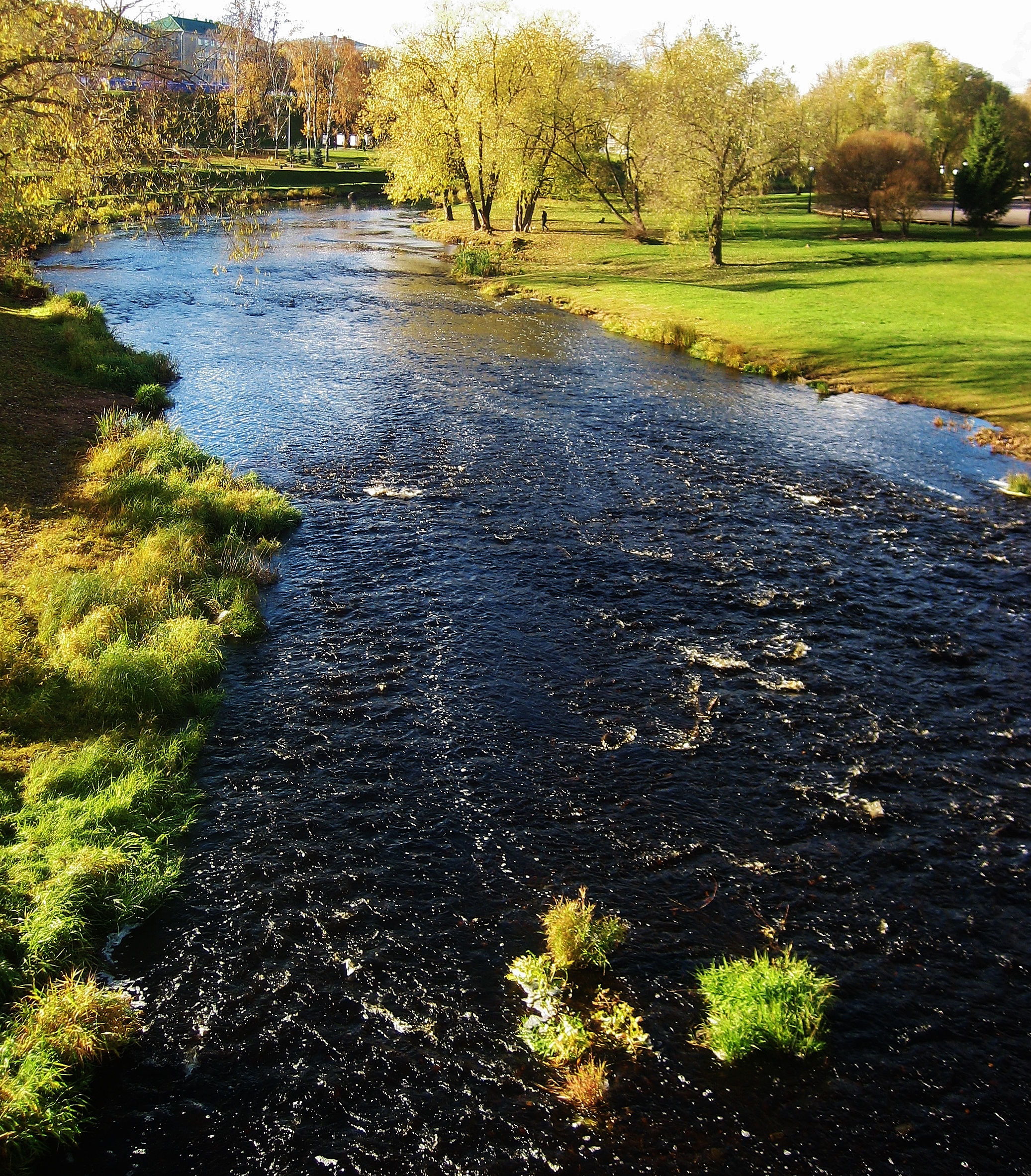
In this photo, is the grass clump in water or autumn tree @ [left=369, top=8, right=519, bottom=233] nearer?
the grass clump in water

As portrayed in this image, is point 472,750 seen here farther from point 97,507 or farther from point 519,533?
point 97,507

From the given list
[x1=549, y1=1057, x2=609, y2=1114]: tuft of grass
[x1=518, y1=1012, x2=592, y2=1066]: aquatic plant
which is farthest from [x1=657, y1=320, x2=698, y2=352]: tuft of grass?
[x1=549, y1=1057, x2=609, y2=1114]: tuft of grass

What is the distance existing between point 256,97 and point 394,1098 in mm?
83805

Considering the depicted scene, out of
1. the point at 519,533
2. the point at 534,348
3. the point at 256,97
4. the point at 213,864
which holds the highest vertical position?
the point at 256,97

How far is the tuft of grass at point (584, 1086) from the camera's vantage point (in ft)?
25.6

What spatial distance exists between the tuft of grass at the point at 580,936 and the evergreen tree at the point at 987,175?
7713 cm

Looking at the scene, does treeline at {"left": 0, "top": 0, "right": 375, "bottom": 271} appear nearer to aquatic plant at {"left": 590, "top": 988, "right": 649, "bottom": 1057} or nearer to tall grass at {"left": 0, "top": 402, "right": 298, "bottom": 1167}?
tall grass at {"left": 0, "top": 402, "right": 298, "bottom": 1167}

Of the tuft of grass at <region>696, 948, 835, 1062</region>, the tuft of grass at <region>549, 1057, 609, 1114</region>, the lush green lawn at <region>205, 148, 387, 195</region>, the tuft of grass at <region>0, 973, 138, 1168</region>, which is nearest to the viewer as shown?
the tuft of grass at <region>0, 973, 138, 1168</region>

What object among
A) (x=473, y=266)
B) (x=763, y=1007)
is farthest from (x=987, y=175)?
(x=763, y=1007)

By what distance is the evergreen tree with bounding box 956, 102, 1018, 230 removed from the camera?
221 feet

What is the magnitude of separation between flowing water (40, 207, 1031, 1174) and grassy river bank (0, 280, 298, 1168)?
0.45 m

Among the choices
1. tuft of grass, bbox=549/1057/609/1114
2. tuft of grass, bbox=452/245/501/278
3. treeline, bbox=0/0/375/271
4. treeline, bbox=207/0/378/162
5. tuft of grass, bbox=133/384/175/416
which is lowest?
tuft of grass, bbox=549/1057/609/1114

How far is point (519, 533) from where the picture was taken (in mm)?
19594

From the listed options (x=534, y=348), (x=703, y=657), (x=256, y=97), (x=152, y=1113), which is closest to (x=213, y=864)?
(x=152, y=1113)
